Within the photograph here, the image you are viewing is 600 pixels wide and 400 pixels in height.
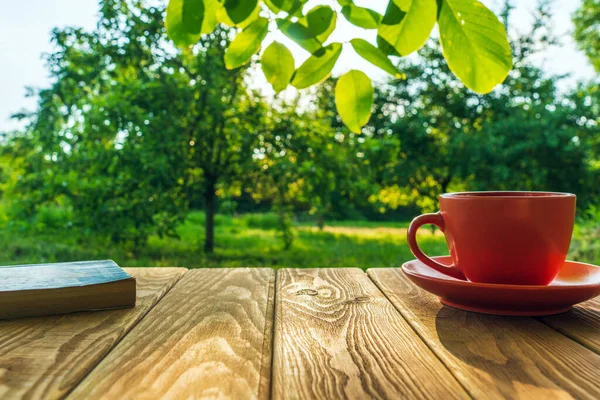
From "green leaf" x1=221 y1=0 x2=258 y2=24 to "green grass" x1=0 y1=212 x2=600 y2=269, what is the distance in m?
3.00

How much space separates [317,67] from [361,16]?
3.1 inches

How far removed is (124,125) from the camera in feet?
11.2

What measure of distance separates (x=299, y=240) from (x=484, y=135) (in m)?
2.12

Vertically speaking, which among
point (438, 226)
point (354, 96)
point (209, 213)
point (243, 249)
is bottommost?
point (243, 249)

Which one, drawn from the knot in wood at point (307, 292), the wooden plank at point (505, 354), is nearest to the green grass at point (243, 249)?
the knot in wood at point (307, 292)

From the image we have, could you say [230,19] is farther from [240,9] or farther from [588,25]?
[588,25]

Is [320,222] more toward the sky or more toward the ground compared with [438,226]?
more toward the ground

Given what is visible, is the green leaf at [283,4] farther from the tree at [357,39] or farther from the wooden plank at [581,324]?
the wooden plank at [581,324]

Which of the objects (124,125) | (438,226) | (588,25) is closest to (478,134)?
(124,125)

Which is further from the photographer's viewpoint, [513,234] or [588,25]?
[588,25]

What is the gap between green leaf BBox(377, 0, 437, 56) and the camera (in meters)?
0.58

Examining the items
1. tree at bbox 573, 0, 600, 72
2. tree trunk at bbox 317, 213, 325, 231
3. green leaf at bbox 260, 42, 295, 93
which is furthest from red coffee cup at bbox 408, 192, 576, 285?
tree at bbox 573, 0, 600, 72

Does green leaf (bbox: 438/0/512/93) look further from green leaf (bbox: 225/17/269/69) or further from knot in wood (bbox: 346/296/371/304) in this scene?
knot in wood (bbox: 346/296/371/304)

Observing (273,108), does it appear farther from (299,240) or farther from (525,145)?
(525,145)
